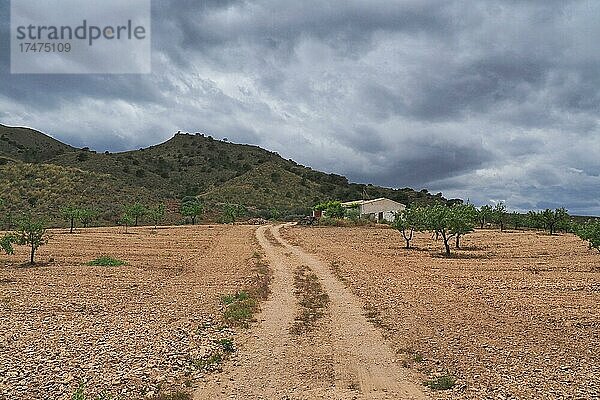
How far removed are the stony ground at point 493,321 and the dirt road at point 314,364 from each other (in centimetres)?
53

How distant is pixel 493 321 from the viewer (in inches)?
536

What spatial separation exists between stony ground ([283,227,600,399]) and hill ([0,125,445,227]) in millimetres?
58581

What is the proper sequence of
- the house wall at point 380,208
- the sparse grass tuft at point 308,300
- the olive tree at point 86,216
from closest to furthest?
the sparse grass tuft at point 308,300 < the olive tree at point 86,216 < the house wall at point 380,208

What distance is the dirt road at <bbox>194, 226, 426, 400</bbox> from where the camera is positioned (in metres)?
8.38

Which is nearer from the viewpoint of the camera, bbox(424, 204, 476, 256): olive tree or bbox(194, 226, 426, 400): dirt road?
bbox(194, 226, 426, 400): dirt road

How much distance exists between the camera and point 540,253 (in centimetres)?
3534

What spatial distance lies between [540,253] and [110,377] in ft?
106

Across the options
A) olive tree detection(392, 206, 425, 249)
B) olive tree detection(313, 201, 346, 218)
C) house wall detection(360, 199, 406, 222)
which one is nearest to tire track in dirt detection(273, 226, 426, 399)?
olive tree detection(392, 206, 425, 249)

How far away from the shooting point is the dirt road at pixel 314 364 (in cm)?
838

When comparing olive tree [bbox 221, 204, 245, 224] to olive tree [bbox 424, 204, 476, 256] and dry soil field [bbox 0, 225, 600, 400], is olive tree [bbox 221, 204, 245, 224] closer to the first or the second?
olive tree [bbox 424, 204, 476, 256]

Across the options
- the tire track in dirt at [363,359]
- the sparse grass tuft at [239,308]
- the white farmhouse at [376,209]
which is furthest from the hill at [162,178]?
the tire track in dirt at [363,359]

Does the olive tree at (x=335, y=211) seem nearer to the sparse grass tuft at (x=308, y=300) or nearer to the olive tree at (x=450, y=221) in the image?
the olive tree at (x=450, y=221)

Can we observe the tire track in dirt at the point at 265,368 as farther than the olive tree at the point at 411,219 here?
No

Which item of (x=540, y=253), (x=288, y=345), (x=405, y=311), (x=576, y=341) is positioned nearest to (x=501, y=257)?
(x=540, y=253)
